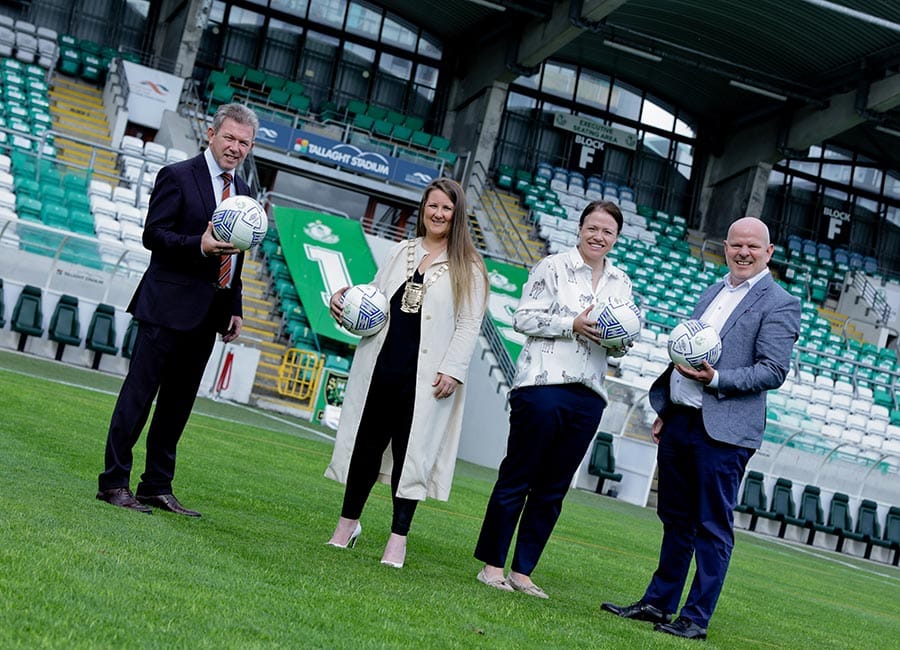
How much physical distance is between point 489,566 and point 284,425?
1101 centimetres

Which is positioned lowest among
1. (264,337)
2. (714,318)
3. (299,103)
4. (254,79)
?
(264,337)

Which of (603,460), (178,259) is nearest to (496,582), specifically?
(178,259)

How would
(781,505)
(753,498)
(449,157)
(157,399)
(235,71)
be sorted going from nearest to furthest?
(157,399) < (753,498) < (781,505) < (449,157) < (235,71)

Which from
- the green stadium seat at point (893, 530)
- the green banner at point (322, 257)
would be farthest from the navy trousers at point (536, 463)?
the green banner at point (322, 257)

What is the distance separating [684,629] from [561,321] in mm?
1485

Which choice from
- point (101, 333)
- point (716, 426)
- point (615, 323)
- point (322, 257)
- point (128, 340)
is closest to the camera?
point (716, 426)

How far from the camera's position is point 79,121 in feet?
92.2

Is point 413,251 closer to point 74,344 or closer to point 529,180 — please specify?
point 74,344

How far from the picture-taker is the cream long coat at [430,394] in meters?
5.50

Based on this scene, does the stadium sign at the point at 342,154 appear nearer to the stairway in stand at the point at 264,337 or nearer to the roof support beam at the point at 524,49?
the roof support beam at the point at 524,49

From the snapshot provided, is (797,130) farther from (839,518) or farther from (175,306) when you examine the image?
(175,306)

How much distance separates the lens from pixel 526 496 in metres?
5.90

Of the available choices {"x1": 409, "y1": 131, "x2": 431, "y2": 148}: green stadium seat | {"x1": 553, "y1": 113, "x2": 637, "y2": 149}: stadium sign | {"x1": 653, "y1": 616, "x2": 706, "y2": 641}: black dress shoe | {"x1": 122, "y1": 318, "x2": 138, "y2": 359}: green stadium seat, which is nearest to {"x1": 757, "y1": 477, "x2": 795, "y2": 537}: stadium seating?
{"x1": 122, "y1": 318, "x2": 138, "y2": 359}: green stadium seat

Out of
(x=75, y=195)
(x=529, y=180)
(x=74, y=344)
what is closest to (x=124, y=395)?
(x=74, y=344)
